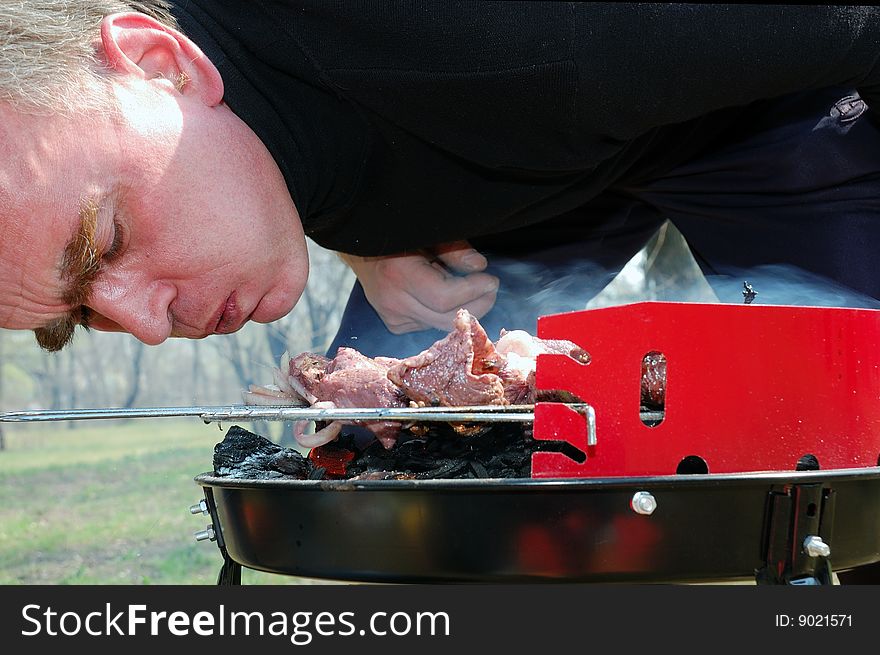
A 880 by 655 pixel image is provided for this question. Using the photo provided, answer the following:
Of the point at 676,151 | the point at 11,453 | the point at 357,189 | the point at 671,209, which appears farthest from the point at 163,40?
the point at 11,453

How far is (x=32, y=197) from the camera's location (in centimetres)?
123

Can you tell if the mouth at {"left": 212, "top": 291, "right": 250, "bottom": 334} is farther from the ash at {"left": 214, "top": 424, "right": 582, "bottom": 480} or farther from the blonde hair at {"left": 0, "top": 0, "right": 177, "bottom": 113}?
the blonde hair at {"left": 0, "top": 0, "right": 177, "bottom": 113}

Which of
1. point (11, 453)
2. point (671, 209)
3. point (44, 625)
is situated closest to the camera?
point (44, 625)

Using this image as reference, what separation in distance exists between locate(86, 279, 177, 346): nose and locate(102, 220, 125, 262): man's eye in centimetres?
5

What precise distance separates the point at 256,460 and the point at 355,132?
642mm

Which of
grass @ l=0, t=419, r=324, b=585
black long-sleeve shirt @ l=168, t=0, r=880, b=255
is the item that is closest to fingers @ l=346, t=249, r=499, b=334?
black long-sleeve shirt @ l=168, t=0, r=880, b=255

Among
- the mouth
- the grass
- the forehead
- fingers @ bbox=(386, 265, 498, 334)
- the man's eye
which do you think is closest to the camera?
the forehead

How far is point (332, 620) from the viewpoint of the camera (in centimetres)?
114

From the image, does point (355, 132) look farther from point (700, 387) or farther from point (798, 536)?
point (798, 536)

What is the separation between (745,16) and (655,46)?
16cm

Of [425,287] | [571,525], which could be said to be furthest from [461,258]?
[571,525]

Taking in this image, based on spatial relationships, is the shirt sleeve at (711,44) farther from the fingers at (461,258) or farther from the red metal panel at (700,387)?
the fingers at (461,258)

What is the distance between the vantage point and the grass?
4.80 meters

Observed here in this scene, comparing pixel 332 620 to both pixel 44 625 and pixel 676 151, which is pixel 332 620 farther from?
pixel 676 151
